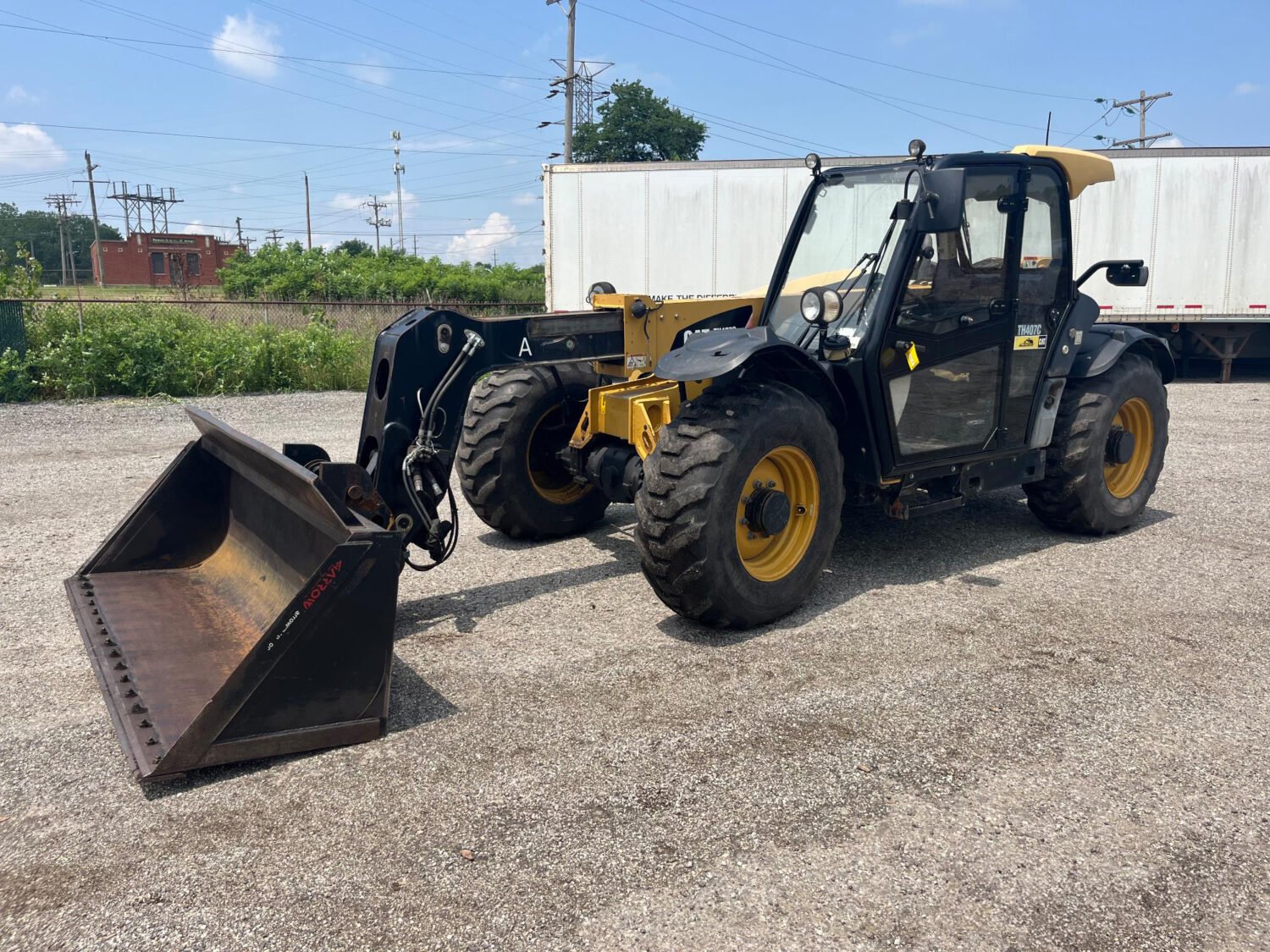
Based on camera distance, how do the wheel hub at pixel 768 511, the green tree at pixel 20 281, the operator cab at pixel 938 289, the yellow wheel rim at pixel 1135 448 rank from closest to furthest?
the wheel hub at pixel 768 511, the operator cab at pixel 938 289, the yellow wheel rim at pixel 1135 448, the green tree at pixel 20 281

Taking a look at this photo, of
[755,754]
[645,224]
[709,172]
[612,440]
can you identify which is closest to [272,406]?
[645,224]

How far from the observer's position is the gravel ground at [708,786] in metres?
2.79

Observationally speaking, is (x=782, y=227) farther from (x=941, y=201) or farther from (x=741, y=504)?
(x=741, y=504)

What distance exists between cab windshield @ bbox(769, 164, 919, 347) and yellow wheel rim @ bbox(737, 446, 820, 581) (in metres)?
0.78

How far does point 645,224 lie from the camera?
1616cm

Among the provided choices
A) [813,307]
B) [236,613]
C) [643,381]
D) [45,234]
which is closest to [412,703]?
[236,613]

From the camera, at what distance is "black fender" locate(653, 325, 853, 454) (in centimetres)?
468

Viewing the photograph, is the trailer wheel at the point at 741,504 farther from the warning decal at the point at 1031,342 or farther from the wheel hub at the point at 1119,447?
the wheel hub at the point at 1119,447

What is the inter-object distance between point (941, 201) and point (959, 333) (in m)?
0.91

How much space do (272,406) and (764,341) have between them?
10.7 m

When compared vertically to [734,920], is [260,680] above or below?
above

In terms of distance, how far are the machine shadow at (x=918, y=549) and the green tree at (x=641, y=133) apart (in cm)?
5189

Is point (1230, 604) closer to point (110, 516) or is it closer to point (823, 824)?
point (823, 824)

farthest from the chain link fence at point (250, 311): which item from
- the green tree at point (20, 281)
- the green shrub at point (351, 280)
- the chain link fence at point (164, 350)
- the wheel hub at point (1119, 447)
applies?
the green shrub at point (351, 280)
